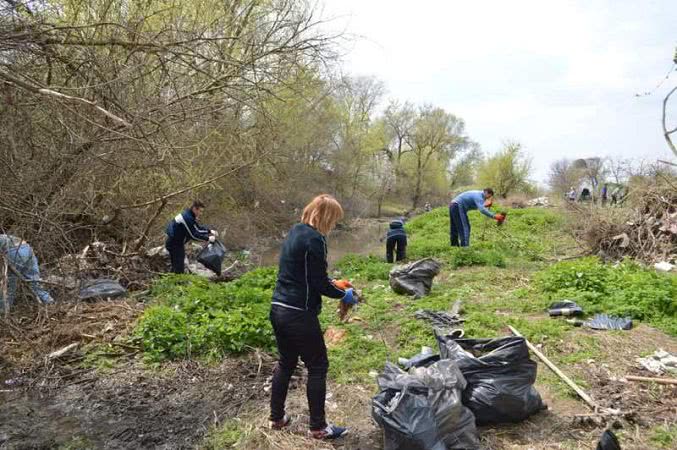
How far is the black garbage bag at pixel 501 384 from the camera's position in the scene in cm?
341

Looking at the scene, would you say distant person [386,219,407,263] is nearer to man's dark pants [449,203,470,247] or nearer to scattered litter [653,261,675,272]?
man's dark pants [449,203,470,247]

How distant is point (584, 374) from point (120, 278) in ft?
22.1

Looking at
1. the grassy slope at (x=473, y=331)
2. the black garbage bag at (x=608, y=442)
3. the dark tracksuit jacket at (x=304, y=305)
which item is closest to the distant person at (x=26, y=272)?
the grassy slope at (x=473, y=331)

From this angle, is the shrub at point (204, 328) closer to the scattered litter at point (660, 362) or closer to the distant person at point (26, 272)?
the distant person at point (26, 272)

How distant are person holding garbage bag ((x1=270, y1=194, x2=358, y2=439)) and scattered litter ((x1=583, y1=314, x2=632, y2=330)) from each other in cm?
323

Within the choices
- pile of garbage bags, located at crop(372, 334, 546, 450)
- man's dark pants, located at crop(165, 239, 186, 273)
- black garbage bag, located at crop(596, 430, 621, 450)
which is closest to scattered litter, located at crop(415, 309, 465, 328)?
pile of garbage bags, located at crop(372, 334, 546, 450)

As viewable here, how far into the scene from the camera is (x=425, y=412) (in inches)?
119

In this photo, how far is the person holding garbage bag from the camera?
10.7ft

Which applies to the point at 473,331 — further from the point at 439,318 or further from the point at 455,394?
the point at 455,394

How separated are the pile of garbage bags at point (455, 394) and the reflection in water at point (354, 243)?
8678mm

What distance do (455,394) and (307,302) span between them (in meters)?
1.12

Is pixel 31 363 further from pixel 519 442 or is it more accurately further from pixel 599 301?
pixel 599 301

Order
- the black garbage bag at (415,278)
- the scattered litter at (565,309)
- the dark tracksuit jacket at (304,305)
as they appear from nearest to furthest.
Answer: the dark tracksuit jacket at (304,305)
the scattered litter at (565,309)
the black garbage bag at (415,278)

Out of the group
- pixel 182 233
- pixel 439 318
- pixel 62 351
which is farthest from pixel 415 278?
pixel 62 351
